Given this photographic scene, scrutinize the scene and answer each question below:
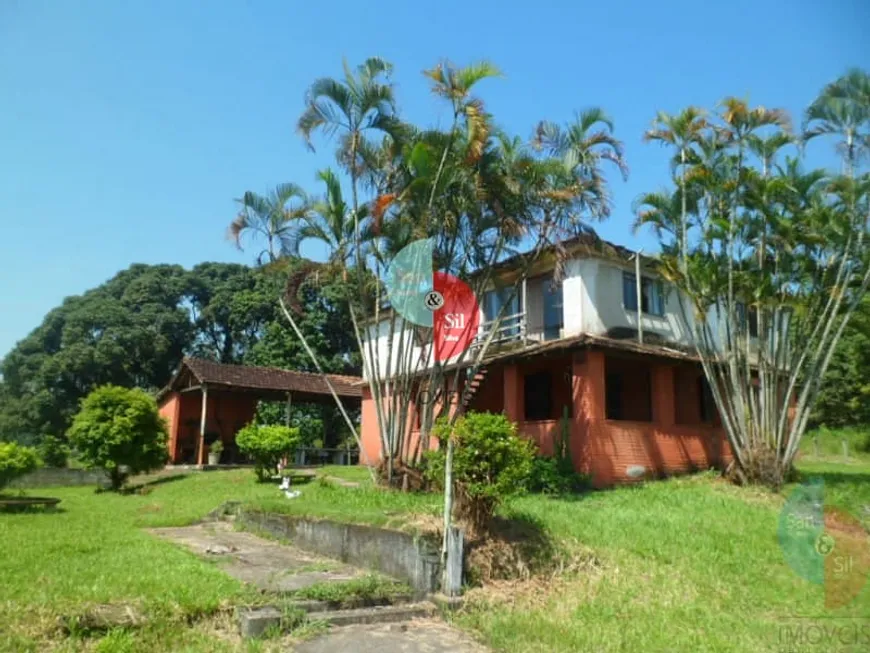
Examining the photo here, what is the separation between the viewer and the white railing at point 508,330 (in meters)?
17.4

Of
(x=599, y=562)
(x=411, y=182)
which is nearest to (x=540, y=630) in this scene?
(x=599, y=562)

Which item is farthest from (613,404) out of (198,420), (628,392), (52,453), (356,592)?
(52,453)

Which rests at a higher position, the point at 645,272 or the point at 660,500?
the point at 645,272

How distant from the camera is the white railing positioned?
57.0ft

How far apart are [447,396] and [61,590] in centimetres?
916

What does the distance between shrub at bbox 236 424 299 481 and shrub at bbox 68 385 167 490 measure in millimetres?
2768

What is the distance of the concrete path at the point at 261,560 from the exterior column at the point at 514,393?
7.79 meters

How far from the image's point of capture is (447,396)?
47.6 ft

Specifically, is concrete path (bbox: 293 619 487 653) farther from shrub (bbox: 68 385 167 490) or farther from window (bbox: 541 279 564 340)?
shrub (bbox: 68 385 167 490)

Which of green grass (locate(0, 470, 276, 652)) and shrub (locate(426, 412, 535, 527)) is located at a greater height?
shrub (locate(426, 412, 535, 527))

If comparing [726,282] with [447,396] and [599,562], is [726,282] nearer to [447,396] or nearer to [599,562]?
[447,396]

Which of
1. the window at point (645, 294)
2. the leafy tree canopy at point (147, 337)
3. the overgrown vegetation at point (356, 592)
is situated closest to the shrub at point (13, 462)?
the overgrown vegetation at point (356, 592)

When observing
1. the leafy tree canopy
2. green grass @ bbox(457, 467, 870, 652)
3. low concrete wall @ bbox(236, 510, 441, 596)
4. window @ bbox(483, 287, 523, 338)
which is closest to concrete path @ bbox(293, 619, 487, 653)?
green grass @ bbox(457, 467, 870, 652)

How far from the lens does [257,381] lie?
83.2 feet
